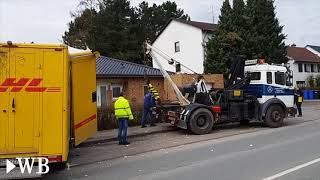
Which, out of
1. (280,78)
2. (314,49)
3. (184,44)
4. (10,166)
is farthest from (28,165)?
(314,49)

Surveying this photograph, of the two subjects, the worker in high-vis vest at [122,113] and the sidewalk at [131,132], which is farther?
the sidewalk at [131,132]

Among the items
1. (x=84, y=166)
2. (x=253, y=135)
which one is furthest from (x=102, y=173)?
(x=253, y=135)

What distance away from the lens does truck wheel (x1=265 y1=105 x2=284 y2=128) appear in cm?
2020

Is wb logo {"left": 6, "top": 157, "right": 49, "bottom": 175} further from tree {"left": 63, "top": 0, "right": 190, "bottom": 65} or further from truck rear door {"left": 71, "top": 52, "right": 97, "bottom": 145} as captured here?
tree {"left": 63, "top": 0, "right": 190, "bottom": 65}

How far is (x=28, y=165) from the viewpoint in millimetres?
9422

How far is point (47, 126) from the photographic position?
984 cm

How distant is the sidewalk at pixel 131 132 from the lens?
1688 cm

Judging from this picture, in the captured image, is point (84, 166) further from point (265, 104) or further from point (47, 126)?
point (265, 104)

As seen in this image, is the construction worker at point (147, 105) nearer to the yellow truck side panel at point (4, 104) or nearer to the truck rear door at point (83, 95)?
the truck rear door at point (83, 95)

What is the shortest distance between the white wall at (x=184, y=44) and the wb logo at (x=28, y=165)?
33.8 m

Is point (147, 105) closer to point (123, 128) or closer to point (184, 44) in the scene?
point (123, 128)

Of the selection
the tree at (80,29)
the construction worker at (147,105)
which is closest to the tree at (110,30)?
the tree at (80,29)

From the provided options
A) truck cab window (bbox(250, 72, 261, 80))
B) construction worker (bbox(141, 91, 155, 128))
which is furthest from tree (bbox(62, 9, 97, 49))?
truck cab window (bbox(250, 72, 261, 80))

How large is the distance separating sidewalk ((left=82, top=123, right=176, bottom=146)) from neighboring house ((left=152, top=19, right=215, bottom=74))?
22.7 m
